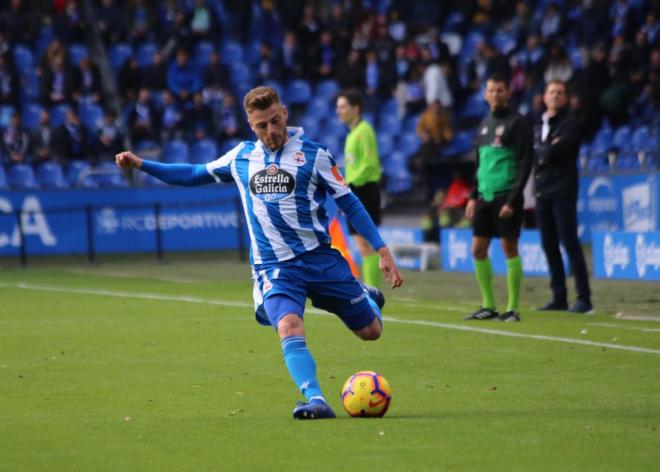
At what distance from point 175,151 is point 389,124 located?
481cm

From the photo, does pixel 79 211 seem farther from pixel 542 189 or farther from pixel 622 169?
pixel 542 189

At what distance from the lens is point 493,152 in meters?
12.9

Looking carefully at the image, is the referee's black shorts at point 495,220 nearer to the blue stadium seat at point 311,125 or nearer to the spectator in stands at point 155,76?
the spectator in stands at point 155,76

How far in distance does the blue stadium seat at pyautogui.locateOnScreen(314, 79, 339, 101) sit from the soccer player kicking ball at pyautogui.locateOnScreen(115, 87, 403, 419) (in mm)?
21699

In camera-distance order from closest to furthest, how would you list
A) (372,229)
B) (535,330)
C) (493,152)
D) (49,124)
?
1. (372,229)
2. (535,330)
3. (493,152)
4. (49,124)

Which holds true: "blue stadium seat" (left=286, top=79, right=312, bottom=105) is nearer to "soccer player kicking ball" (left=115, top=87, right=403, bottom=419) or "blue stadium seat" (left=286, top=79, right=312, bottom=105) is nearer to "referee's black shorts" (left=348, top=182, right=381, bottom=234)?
"referee's black shorts" (left=348, top=182, right=381, bottom=234)

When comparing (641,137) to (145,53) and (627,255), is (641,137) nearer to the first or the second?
(627,255)

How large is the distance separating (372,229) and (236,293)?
9179 millimetres

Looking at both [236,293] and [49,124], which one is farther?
[49,124]

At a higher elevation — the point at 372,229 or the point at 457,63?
the point at 457,63

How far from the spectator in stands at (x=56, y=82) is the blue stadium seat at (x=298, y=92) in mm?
4792

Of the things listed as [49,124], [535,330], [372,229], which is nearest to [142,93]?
[49,124]

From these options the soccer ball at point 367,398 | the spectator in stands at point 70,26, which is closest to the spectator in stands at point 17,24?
the spectator in stands at point 70,26

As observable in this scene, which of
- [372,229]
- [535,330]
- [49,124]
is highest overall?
[49,124]
